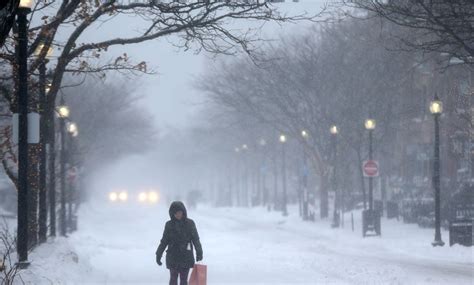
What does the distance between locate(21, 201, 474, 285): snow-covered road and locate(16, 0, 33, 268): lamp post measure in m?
1.95

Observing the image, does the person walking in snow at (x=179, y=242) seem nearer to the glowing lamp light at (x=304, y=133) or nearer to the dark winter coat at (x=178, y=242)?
the dark winter coat at (x=178, y=242)

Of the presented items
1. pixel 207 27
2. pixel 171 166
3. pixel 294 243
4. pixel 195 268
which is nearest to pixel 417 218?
pixel 294 243

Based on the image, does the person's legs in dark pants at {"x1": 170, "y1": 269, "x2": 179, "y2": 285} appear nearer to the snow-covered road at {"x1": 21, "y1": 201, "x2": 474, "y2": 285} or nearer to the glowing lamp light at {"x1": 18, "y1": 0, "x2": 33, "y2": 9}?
the snow-covered road at {"x1": 21, "y1": 201, "x2": 474, "y2": 285}

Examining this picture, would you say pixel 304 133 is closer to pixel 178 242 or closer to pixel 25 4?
pixel 25 4

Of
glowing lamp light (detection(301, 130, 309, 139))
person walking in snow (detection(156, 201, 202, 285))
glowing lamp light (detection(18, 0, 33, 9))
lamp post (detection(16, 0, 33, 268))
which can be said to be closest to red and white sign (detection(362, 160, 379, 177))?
glowing lamp light (detection(301, 130, 309, 139))

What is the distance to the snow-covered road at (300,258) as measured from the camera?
19125 millimetres

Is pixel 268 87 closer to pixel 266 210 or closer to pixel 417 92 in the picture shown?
pixel 417 92

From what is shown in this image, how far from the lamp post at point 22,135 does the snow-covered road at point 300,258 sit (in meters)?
1.95

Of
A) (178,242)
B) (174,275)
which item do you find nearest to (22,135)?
(178,242)

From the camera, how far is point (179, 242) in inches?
518

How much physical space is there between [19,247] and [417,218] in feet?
88.7

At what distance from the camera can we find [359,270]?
20.2 meters

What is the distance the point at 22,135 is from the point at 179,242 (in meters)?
3.79

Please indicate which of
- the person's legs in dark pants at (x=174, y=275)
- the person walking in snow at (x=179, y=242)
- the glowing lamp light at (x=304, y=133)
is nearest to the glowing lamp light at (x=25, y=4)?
the person walking in snow at (x=179, y=242)
